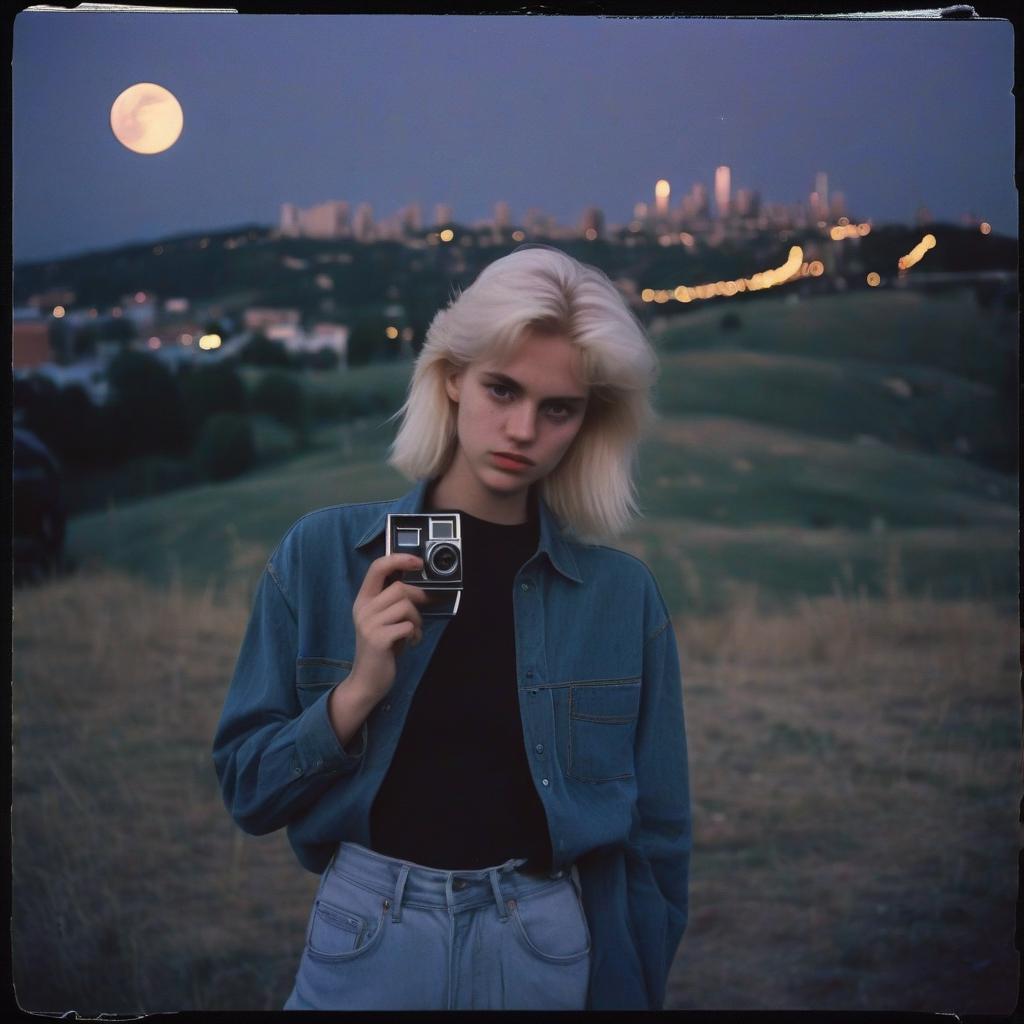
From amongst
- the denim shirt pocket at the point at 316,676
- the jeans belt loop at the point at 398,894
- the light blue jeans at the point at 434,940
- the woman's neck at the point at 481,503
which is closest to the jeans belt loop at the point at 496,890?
the light blue jeans at the point at 434,940

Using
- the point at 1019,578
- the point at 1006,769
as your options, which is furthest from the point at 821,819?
the point at 1019,578

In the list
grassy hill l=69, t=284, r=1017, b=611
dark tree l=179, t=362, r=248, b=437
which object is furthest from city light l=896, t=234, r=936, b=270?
dark tree l=179, t=362, r=248, b=437

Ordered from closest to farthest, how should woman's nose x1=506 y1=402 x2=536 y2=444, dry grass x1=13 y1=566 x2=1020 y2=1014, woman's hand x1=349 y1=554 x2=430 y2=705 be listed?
woman's hand x1=349 y1=554 x2=430 y2=705, woman's nose x1=506 y1=402 x2=536 y2=444, dry grass x1=13 y1=566 x2=1020 y2=1014

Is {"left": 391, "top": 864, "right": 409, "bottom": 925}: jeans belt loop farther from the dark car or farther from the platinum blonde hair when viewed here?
the dark car

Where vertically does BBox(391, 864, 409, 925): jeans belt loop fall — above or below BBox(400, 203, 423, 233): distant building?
below

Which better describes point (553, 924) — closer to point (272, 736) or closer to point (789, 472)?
point (272, 736)

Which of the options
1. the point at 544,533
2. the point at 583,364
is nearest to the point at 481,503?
the point at 544,533
